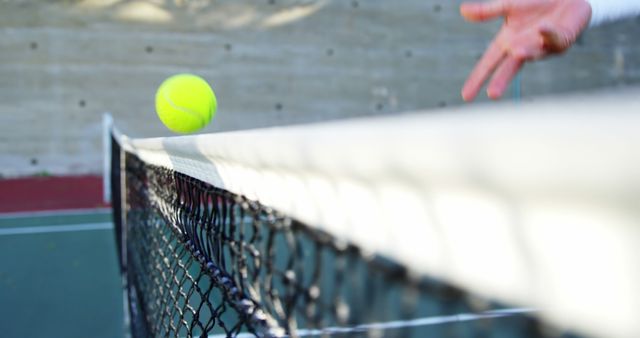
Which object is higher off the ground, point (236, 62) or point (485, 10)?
point (236, 62)

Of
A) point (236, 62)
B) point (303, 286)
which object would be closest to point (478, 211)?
point (303, 286)

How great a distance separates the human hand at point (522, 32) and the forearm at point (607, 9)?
2 cm

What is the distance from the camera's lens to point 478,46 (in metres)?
9.62

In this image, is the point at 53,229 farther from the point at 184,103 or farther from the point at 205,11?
the point at 205,11

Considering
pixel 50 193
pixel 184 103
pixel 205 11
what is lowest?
pixel 50 193

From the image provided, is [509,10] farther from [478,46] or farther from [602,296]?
[478,46]

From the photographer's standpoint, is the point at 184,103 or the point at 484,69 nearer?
the point at 484,69

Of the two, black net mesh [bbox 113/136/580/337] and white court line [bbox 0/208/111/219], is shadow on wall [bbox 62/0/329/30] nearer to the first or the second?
white court line [bbox 0/208/111/219]

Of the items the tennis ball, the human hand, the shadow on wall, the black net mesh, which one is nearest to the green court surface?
the tennis ball

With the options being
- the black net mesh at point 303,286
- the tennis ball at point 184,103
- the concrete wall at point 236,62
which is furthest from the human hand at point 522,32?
the concrete wall at point 236,62

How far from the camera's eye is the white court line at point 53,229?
17.9 feet

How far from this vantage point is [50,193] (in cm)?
728

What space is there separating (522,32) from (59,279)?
139 inches

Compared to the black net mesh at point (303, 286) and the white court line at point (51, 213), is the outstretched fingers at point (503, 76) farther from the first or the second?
the white court line at point (51, 213)
